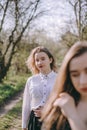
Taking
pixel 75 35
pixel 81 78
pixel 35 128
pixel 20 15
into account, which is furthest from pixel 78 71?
pixel 75 35

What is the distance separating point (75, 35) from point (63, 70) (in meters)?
25.0

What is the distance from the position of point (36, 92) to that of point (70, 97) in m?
2.54

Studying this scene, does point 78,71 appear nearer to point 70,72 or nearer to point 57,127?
point 70,72

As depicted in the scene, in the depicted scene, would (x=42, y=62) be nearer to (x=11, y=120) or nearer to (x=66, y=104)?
(x=66, y=104)

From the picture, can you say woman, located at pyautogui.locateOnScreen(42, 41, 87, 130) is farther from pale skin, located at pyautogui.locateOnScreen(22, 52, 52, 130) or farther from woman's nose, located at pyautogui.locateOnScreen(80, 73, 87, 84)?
pale skin, located at pyautogui.locateOnScreen(22, 52, 52, 130)

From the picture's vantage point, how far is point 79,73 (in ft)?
4.80

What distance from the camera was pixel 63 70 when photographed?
154 cm

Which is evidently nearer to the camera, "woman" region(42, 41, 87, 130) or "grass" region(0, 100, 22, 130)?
"woman" region(42, 41, 87, 130)


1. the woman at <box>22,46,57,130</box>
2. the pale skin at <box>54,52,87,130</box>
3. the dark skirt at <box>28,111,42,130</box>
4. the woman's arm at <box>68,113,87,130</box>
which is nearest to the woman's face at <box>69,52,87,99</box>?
the pale skin at <box>54,52,87,130</box>

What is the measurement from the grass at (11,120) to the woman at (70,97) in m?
7.60

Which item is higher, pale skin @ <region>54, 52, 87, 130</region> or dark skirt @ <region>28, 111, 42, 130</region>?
pale skin @ <region>54, 52, 87, 130</region>

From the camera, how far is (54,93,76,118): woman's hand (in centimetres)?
143

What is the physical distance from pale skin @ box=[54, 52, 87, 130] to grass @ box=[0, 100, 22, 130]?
769cm

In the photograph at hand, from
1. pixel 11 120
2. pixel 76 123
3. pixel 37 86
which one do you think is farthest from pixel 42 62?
pixel 11 120
